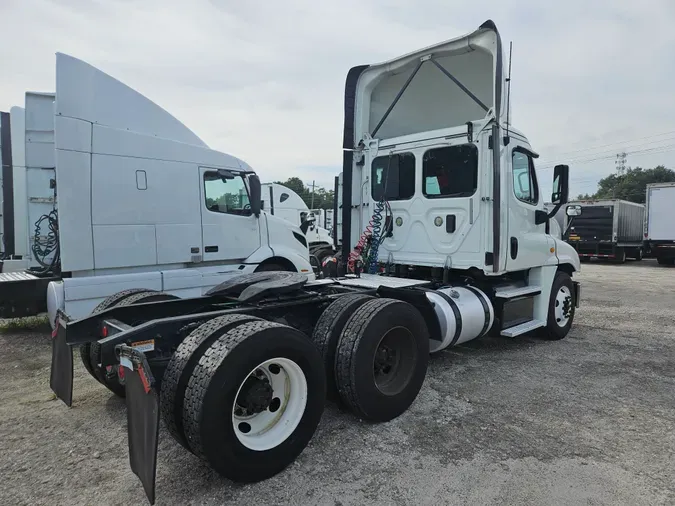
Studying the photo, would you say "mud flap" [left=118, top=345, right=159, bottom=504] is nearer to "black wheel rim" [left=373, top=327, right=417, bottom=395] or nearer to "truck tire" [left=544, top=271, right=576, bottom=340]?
"black wheel rim" [left=373, top=327, right=417, bottom=395]

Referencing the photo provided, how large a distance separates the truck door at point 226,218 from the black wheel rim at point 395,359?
4508 mm

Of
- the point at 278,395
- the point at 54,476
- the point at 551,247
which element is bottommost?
the point at 54,476

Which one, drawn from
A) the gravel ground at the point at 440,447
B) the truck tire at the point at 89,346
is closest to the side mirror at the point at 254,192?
the gravel ground at the point at 440,447

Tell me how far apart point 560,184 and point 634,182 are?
7434 centimetres

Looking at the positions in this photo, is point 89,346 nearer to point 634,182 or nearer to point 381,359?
point 381,359

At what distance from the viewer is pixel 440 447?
11.4ft

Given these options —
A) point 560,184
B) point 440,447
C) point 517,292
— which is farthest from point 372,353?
point 560,184

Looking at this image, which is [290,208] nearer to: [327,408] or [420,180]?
[420,180]

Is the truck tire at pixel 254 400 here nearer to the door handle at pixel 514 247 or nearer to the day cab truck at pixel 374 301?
the day cab truck at pixel 374 301

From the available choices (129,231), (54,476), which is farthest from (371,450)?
(129,231)

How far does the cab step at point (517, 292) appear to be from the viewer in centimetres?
590

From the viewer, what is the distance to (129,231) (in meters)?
6.92

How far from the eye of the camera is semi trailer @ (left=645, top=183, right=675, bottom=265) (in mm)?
20578

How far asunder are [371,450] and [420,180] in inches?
149
